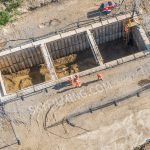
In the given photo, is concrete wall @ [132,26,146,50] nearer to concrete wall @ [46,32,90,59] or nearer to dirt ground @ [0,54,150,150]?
dirt ground @ [0,54,150,150]

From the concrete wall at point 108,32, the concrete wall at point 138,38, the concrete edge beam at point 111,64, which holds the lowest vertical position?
the concrete edge beam at point 111,64

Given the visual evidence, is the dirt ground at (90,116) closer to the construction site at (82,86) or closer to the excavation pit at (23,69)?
the construction site at (82,86)

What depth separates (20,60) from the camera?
98.7ft

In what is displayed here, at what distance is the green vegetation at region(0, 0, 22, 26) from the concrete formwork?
8.10ft

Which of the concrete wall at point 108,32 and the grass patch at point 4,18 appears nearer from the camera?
the grass patch at point 4,18

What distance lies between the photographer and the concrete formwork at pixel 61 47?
28906mm

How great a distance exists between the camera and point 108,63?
28.0 metres

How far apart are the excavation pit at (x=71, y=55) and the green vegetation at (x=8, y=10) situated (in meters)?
3.62

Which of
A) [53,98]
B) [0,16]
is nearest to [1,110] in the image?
[53,98]

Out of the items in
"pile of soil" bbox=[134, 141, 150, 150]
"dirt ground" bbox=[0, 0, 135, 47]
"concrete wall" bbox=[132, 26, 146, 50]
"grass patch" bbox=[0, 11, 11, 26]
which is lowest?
"pile of soil" bbox=[134, 141, 150, 150]

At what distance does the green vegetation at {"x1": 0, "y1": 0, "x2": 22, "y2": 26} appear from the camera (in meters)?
29.8

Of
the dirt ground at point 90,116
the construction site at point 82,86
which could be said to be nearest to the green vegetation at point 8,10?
the construction site at point 82,86

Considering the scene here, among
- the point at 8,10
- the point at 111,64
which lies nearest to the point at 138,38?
the point at 111,64

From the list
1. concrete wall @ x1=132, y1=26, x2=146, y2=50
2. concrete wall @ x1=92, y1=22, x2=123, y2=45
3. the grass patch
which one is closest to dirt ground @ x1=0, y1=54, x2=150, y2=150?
concrete wall @ x1=132, y1=26, x2=146, y2=50
